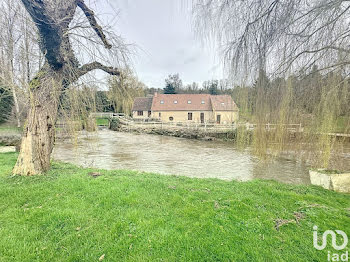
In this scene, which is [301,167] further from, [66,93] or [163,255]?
[66,93]

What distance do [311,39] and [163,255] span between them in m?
3.63

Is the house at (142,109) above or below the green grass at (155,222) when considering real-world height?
above

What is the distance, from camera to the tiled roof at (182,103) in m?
31.3

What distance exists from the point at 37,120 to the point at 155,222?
3.49m

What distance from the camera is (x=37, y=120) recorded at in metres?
4.14

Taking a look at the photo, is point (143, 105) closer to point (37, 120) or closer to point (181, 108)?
point (181, 108)

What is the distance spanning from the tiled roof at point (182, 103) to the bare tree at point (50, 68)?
2761 cm

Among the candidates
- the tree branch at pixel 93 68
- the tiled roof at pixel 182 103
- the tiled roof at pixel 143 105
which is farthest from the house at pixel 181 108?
the tree branch at pixel 93 68

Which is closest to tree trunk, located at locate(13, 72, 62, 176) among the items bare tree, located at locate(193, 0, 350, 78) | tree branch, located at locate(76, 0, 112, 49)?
tree branch, located at locate(76, 0, 112, 49)

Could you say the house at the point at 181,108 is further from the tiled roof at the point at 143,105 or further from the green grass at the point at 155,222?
the green grass at the point at 155,222

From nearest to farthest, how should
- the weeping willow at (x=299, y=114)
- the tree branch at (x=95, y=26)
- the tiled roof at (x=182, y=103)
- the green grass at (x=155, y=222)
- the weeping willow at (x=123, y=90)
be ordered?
the green grass at (x=155, y=222)
the weeping willow at (x=299, y=114)
the tree branch at (x=95, y=26)
the weeping willow at (x=123, y=90)
the tiled roof at (x=182, y=103)

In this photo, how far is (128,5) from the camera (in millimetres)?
3086

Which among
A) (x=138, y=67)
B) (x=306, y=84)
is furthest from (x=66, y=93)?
(x=306, y=84)

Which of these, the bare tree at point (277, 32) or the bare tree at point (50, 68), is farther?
the bare tree at point (50, 68)
